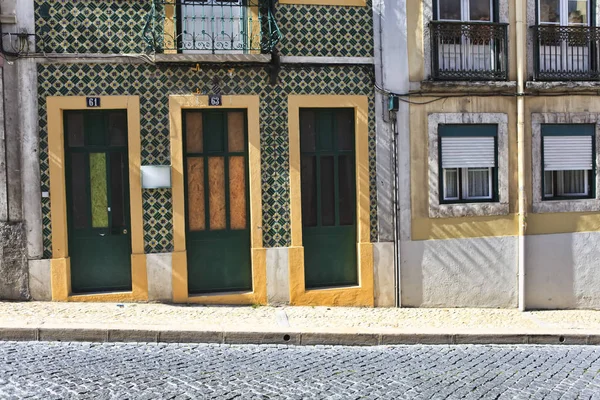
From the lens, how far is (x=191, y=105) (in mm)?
8930

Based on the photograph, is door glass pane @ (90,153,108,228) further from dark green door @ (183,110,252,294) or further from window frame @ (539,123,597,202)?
window frame @ (539,123,597,202)

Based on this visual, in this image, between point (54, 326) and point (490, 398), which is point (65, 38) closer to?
point (54, 326)

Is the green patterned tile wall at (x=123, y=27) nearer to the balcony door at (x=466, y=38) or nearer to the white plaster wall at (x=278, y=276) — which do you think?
the balcony door at (x=466, y=38)

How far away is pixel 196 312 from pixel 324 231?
238 cm

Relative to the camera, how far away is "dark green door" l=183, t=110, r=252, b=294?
9125 mm

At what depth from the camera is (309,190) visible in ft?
31.2

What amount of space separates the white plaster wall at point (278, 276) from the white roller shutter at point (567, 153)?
4740 millimetres

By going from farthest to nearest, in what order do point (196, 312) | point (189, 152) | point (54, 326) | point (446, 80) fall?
point (446, 80), point (189, 152), point (196, 312), point (54, 326)

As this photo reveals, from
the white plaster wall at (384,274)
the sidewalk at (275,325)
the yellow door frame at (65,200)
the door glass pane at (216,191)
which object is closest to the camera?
the sidewalk at (275,325)

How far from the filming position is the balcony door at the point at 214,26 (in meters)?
9.03

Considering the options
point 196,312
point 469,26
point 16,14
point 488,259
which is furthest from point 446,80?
point 16,14

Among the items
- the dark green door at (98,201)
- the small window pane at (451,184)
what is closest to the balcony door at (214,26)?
the dark green door at (98,201)

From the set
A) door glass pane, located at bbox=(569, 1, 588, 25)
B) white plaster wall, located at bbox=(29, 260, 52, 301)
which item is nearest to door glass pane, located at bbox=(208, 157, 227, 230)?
white plaster wall, located at bbox=(29, 260, 52, 301)

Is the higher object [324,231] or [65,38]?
[65,38]
